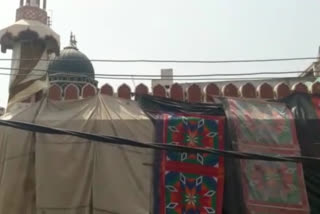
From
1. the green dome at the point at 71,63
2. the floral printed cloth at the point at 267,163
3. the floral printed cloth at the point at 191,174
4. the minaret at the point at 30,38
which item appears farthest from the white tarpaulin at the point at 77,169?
the minaret at the point at 30,38

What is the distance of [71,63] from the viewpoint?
35.0ft

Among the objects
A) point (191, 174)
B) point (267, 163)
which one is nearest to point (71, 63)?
point (191, 174)

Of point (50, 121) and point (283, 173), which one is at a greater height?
point (50, 121)

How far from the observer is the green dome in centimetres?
1026

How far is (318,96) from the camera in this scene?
19.0 feet

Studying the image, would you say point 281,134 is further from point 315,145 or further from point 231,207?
point 231,207

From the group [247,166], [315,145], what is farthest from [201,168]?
[315,145]

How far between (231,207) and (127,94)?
2.19m

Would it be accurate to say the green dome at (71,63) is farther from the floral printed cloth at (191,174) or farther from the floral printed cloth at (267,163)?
the floral printed cloth at (267,163)

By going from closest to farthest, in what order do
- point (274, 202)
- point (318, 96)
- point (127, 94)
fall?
point (274, 202), point (318, 96), point (127, 94)

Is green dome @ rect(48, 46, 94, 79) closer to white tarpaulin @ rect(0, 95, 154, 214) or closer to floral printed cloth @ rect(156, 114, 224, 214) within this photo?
white tarpaulin @ rect(0, 95, 154, 214)

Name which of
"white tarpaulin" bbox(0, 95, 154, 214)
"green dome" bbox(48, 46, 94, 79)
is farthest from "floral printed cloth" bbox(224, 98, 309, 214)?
"green dome" bbox(48, 46, 94, 79)

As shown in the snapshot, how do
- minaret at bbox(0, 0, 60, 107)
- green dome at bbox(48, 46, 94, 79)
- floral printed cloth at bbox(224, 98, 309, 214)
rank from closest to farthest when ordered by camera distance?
1. floral printed cloth at bbox(224, 98, 309, 214)
2. green dome at bbox(48, 46, 94, 79)
3. minaret at bbox(0, 0, 60, 107)

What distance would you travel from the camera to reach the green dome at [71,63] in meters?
10.3
